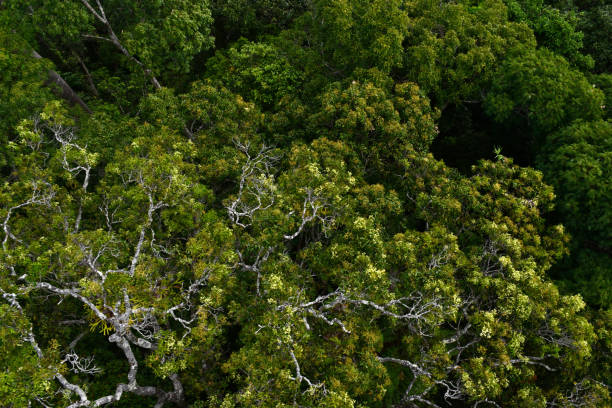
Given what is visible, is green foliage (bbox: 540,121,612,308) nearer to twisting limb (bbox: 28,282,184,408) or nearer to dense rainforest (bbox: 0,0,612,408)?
dense rainforest (bbox: 0,0,612,408)

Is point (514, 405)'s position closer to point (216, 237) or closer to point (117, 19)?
point (216, 237)

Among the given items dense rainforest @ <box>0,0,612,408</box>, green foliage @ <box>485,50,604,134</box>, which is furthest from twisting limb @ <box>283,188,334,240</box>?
green foliage @ <box>485,50,604,134</box>

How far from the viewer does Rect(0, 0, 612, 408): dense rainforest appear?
36.8 ft

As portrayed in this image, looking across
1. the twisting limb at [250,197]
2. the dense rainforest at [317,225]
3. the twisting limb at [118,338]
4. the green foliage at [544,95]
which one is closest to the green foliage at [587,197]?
the dense rainforest at [317,225]

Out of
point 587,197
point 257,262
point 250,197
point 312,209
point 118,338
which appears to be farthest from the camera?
point 250,197

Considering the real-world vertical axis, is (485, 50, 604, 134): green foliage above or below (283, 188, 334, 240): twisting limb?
above

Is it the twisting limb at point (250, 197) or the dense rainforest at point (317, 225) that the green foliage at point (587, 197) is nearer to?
the dense rainforest at point (317, 225)

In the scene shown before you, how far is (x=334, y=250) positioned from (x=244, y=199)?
12.9 feet

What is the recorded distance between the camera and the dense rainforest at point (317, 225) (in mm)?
11203

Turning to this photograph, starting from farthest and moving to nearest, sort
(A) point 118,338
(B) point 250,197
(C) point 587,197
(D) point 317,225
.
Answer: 1. (D) point 317,225
2. (B) point 250,197
3. (C) point 587,197
4. (A) point 118,338

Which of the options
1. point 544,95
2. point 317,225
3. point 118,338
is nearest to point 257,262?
point 317,225

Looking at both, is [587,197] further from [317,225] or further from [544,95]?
[317,225]

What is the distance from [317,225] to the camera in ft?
51.7

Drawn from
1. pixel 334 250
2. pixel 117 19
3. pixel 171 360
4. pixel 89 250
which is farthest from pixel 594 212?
pixel 117 19
